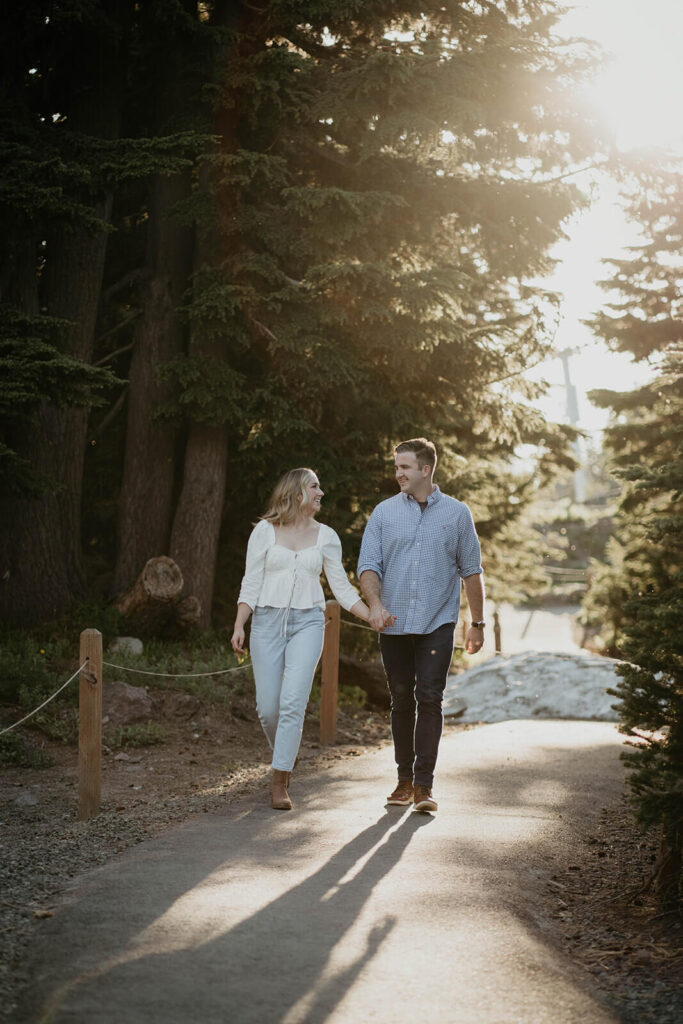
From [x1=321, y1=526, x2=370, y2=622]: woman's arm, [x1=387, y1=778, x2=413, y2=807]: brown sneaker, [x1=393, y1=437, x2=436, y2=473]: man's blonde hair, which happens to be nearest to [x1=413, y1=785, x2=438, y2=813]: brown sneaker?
[x1=387, y1=778, x2=413, y2=807]: brown sneaker

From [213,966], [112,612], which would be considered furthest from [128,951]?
[112,612]

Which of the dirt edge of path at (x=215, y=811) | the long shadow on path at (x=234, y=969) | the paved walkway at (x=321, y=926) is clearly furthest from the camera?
the dirt edge of path at (x=215, y=811)

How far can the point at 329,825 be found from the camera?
634 cm

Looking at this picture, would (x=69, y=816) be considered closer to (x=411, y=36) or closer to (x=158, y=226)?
(x=158, y=226)

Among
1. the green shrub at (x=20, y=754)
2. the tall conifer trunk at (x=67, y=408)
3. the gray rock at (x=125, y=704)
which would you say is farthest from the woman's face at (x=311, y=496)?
the tall conifer trunk at (x=67, y=408)

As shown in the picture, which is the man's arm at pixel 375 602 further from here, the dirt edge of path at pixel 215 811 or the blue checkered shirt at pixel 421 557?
the dirt edge of path at pixel 215 811

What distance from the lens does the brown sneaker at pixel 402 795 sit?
22.7 feet

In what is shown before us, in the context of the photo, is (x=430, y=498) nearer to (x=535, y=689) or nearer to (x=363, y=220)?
(x=363, y=220)

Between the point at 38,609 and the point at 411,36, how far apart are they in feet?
29.2

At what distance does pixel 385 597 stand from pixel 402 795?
4.24 feet

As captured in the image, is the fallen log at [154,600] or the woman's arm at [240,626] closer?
the woman's arm at [240,626]

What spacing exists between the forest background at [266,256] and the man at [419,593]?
5.81 metres

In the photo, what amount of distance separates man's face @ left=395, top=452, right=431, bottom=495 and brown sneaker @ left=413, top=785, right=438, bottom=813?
6.06 ft

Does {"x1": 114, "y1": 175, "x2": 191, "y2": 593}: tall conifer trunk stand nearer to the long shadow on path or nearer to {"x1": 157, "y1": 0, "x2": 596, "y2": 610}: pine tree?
{"x1": 157, "y1": 0, "x2": 596, "y2": 610}: pine tree
